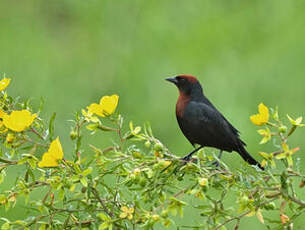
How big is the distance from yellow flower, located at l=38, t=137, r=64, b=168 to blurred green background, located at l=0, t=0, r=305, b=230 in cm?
397

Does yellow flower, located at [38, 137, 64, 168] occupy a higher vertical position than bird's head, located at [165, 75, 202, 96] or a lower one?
lower

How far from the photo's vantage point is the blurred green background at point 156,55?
20.3 feet

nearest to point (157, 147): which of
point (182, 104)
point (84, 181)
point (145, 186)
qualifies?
point (145, 186)

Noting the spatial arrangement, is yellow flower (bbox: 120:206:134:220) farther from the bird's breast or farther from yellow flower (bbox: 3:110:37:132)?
the bird's breast

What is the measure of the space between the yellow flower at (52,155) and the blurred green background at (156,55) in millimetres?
3972

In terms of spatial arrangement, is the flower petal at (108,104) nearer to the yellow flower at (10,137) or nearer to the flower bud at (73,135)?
the flower bud at (73,135)

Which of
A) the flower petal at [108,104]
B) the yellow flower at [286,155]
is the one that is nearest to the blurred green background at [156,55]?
the flower petal at [108,104]

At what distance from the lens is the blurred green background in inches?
244

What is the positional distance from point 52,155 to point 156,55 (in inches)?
206

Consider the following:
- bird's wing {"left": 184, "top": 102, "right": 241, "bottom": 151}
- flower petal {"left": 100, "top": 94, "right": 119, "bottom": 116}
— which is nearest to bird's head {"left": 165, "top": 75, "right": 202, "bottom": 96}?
bird's wing {"left": 184, "top": 102, "right": 241, "bottom": 151}

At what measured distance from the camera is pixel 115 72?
6719 mm

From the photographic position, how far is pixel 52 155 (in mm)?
1643

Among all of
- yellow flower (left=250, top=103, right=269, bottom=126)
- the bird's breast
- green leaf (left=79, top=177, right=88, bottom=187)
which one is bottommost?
green leaf (left=79, top=177, right=88, bottom=187)

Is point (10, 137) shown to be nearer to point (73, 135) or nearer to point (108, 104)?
point (73, 135)
